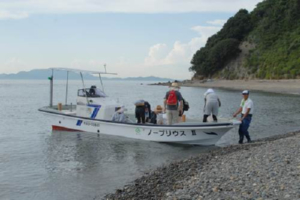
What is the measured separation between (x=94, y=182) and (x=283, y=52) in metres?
73.6

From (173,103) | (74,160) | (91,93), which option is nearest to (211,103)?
(173,103)

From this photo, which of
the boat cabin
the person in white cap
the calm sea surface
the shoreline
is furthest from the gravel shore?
the shoreline

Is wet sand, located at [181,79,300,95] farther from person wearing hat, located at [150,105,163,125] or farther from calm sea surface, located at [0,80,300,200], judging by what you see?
person wearing hat, located at [150,105,163,125]

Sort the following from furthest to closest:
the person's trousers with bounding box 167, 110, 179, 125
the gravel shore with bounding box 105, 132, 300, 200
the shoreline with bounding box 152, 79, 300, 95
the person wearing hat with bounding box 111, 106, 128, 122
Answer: the shoreline with bounding box 152, 79, 300, 95, the person wearing hat with bounding box 111, 106, 128, 122, the person's trousers with bounding box 167, 110, 179, 125, the gravel shore with bounding box 105, 132, 300, 200

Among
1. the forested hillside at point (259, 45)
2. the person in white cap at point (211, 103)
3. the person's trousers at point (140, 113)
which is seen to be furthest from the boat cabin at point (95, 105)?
the forested hillside at point (259, 45)

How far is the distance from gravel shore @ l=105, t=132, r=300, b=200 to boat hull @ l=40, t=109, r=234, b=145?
3842 mm

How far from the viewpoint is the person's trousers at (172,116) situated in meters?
15.6

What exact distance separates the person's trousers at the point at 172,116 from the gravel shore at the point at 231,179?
4.18 m

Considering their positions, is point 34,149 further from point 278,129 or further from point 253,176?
point 278,129

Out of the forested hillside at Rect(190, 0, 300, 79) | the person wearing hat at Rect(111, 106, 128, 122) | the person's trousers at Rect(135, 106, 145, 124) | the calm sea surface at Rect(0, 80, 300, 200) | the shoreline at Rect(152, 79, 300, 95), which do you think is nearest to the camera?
the calm sea surface at Rect(0, 80, 300, 200)

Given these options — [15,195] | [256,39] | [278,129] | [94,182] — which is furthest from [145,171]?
[256,39]

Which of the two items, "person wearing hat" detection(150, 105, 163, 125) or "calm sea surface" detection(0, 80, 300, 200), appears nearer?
"calm sea surface" detection(0, 80, 300, 200)

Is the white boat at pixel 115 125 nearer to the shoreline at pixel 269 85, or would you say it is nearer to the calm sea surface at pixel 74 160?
the calm sea surface at pixel 74 160

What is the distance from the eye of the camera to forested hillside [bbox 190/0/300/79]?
247 ft
